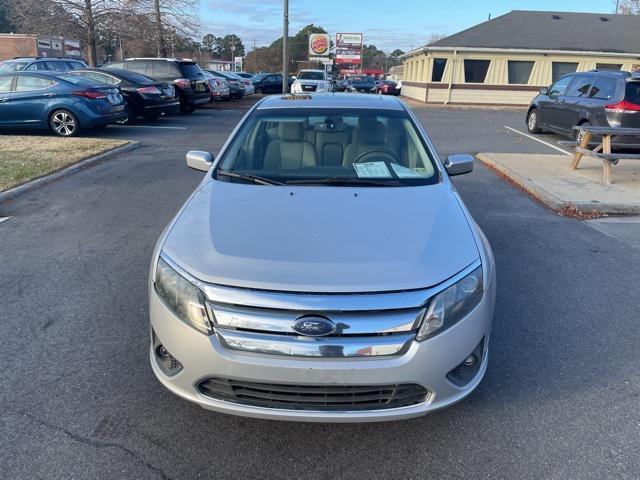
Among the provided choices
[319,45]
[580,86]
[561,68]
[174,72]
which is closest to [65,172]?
[174,72]

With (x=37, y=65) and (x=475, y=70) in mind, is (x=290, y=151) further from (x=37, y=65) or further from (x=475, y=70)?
(x=475, y=70)

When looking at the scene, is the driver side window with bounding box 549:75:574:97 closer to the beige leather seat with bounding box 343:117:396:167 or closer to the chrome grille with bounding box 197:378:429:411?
the beige leather seat with bounding box 343:117:396:167

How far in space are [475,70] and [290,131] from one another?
2580 cm

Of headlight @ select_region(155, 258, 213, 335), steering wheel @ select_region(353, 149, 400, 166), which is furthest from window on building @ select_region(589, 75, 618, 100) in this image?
headlight @ select_region(155, 258, 213, 335)

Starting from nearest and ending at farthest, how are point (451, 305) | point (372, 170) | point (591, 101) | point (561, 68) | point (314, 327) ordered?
point (314, 327), point (451, 305), point (372, 170), point (591, 101), point (561, 68)

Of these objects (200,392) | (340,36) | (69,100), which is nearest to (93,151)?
(69,100)

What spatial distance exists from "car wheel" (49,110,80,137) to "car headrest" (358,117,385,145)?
31.9 ft

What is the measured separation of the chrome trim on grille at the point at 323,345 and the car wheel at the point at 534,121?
46.7ft

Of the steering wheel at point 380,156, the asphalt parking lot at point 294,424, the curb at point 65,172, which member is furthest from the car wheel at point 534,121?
the steering wheel at point 380,156

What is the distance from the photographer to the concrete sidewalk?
23.2 ft

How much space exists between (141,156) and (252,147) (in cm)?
704

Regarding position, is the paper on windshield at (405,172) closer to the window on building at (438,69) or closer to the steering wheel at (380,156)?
the steering wheel at (380,156)

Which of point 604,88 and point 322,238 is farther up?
point 604,88

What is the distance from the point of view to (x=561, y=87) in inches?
520
